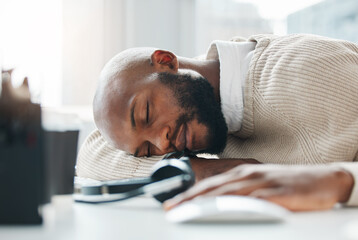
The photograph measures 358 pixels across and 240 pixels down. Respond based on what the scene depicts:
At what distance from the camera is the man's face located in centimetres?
107

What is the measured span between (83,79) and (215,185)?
5.00ft

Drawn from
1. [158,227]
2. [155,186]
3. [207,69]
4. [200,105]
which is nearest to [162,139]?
[200,105]

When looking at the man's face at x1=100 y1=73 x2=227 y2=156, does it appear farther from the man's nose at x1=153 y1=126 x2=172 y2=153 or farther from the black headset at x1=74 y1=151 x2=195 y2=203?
the black headset at x1=74 y1=151 x2=195 y2=203

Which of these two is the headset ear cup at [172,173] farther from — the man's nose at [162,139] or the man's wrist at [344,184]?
the man's nose at [162,139]

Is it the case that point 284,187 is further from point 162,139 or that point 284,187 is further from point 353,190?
point 162,139

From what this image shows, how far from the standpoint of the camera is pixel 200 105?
116cm

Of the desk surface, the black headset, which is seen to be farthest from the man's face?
the desk surface

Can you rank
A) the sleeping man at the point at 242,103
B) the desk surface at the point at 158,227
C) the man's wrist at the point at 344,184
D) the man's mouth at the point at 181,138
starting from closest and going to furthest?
the desk surface at the point at 158,227 < the man's wrist at the point at 344,184 < the sleeping man at the point at 242,103 < the man's mouth at the point at 181,138

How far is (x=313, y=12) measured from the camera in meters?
2.21

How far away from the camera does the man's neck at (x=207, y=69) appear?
127 centimetres

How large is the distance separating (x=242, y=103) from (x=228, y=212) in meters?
0.72

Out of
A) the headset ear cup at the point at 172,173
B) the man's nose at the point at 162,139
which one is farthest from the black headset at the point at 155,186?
the man's nose at the point at 162,139

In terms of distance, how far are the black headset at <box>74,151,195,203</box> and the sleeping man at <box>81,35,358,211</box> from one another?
0.29 meters

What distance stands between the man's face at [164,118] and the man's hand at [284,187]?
0.50m
